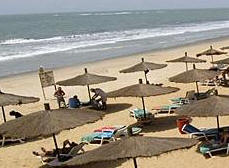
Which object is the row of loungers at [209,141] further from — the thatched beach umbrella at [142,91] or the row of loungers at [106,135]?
the thatched beach umbrella at [142,91]

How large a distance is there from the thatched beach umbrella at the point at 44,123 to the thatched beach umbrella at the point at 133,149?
5.90 ft

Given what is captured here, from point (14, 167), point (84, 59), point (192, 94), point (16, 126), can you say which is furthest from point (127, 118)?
point (84, 59)

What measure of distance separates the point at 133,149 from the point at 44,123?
9.28 ft

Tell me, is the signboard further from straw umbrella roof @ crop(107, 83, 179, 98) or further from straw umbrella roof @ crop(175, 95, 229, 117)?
straw umbrella roof @ crop(175, 95, 229, 117)

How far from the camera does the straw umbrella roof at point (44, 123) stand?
9680 millimetres

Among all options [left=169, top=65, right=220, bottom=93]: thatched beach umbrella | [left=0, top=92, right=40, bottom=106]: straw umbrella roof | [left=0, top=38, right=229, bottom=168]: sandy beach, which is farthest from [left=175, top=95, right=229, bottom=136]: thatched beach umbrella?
[left=0, top=92, right=40, bottom=106]: straw umbrella roof

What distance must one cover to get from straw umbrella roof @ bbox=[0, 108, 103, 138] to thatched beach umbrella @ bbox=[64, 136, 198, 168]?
1800 millimetres

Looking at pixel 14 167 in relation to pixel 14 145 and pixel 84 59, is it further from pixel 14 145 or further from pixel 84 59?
pixel 84 59

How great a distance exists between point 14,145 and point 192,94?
20.7 ft

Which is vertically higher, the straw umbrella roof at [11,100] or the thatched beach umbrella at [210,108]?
the straw umbrella roof at [11,100]

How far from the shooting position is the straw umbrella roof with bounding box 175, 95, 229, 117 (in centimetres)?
1038

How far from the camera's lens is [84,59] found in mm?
34562

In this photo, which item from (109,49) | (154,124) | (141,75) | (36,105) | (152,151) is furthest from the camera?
(109,49)

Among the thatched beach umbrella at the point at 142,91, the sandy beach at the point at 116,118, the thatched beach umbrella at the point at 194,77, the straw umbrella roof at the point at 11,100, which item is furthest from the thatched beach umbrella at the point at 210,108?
the straw umbrella roof at the point at 11,100
